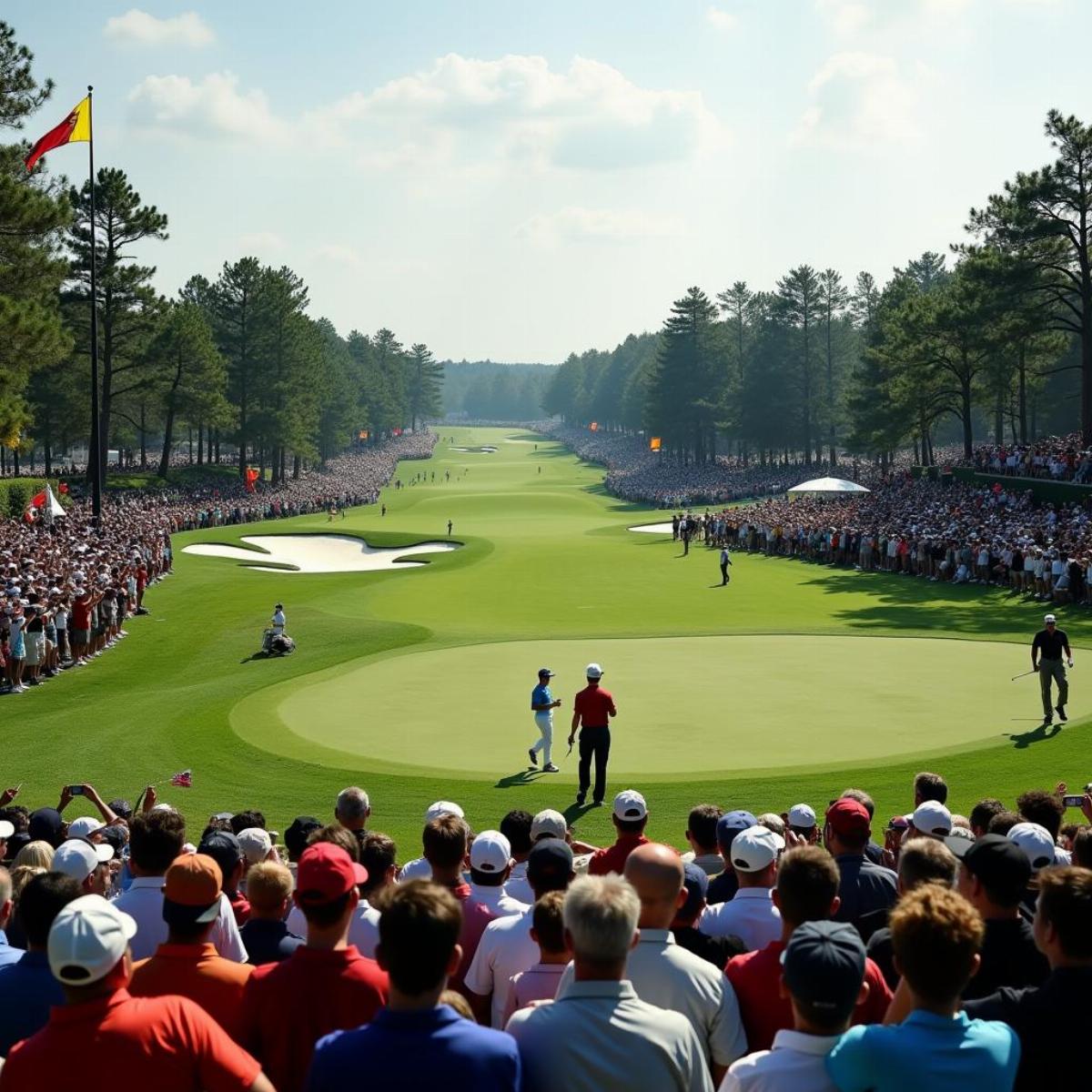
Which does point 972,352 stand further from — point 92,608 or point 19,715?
point 19,715

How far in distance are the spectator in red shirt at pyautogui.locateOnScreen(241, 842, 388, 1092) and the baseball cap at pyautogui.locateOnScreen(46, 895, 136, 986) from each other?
816mm

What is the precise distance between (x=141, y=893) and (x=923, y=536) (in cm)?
4417

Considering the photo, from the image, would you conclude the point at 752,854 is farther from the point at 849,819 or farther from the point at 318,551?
the point at 318,551

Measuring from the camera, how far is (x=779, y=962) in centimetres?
549

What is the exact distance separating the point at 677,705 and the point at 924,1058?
1837cm

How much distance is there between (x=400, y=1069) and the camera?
4.04 metres

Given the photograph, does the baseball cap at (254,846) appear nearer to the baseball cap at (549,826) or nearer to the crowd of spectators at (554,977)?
the crowd of spectators at (554,977)

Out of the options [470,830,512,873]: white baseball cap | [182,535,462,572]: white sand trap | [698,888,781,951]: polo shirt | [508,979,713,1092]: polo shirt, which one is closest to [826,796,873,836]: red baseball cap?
[698,888,781,951]: polo shirt

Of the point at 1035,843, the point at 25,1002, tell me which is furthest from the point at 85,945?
the point at 1035,843

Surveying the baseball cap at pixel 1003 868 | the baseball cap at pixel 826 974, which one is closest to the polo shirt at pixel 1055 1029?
the baseball cap at pixel 826 974

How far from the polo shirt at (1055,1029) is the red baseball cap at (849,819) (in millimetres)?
3280

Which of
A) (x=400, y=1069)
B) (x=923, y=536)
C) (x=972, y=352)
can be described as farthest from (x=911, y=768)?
(x=972, y=352)

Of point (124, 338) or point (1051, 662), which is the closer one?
point (1051, 662)

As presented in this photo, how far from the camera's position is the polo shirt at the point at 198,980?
17.5 ft
